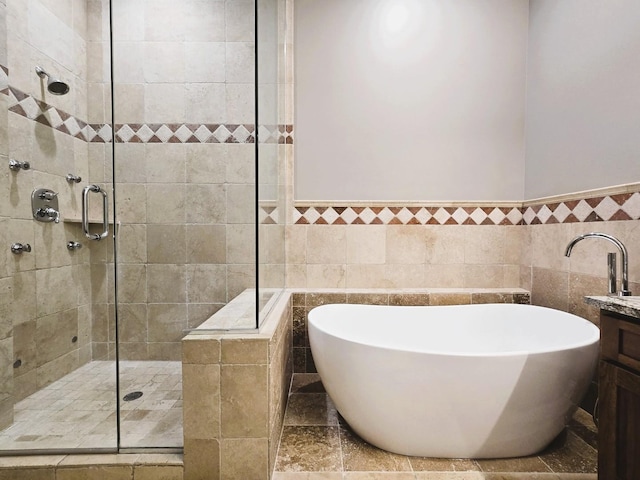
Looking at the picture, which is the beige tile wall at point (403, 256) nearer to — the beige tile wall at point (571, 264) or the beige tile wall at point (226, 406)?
the beige tile wall at point (571, 264)

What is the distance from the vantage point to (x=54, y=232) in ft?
6.57

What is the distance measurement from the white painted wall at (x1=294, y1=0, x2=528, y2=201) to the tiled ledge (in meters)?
1.72

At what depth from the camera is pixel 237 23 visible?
184cm

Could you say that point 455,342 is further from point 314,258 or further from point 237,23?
point 237,23

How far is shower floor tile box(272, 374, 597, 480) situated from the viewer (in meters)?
1.36

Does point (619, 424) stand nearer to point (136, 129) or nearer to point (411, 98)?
point (411, 98)


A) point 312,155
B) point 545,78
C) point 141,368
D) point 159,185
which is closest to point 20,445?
point 141,368

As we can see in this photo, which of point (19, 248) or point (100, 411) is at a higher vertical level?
point (19, 248)

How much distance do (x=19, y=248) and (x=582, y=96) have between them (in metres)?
3.09

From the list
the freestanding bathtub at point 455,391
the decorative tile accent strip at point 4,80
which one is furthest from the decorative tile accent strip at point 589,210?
the decorative tile accent strip at point 4,80

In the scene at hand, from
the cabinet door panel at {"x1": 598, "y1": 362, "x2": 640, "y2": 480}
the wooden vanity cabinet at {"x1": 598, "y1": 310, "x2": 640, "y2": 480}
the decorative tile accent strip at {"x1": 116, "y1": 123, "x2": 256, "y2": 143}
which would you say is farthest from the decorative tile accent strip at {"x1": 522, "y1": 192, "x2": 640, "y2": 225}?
the decorative tile accent strip at {"x1": 116, "y1": 123, "x2": 256, "y2": 143}

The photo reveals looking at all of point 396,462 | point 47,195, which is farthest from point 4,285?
point 396,462

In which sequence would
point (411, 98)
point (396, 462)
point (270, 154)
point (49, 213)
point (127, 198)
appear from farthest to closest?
1. point (411, 98)
2. point (49, 213)
3. point (270, 154)
4. point (127, 198)
5. point (396, 462)

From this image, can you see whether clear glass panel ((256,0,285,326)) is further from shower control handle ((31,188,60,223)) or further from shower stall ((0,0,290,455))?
shower control handle ((31,188,60,223))
